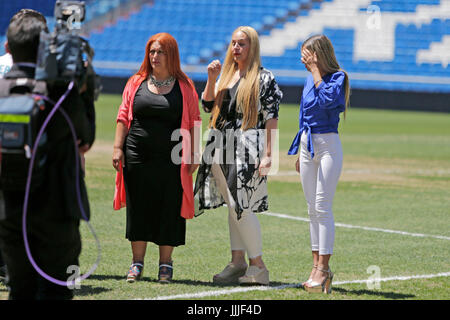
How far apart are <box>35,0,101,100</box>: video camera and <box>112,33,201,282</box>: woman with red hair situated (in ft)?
7.13

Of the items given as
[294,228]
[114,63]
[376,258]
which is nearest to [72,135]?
[376,258]

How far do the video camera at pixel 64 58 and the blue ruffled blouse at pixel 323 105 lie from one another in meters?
2.22

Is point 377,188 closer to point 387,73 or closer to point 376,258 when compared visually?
point 376,258

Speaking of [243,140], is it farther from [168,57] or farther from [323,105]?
[168,57]

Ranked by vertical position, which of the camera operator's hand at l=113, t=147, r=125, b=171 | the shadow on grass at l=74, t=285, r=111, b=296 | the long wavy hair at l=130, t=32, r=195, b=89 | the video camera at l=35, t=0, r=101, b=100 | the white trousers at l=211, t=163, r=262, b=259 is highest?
the long wavy hair at l=130, t=32, r=195, b=89

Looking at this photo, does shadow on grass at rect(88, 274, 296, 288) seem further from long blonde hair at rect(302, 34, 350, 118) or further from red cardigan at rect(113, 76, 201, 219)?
long blonde hair at rect(302, 34, 350, 118)

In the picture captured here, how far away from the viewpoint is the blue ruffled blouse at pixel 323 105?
6113 millimetres

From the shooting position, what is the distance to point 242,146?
21.3 ft

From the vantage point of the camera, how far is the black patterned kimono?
21.3 ft

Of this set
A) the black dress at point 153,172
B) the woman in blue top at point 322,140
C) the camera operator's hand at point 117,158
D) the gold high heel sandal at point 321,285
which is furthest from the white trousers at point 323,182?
the camera operator's hand at point 117,158

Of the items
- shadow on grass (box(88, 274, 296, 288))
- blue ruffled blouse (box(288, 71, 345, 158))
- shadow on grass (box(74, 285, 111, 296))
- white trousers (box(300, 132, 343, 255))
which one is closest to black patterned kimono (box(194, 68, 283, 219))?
blue ruffled blouse (box(288, 71, 345, 158))

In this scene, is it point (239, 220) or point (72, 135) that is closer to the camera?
point (72, 135)

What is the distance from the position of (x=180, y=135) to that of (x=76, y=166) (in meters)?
2.38

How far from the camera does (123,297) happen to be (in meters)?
5.94
